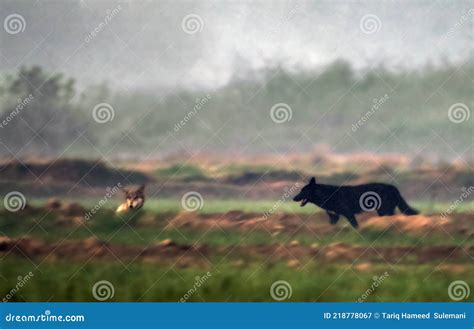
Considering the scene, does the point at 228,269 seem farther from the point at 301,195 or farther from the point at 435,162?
the point at 435,162

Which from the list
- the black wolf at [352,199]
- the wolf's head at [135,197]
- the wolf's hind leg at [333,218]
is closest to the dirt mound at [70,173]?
the wolf's head at [135,197]

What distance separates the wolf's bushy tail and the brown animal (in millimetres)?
3470

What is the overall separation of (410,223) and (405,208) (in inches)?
8.4

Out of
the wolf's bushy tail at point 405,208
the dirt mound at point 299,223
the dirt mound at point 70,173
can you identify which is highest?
the wolf's bushy tail at point 405,208

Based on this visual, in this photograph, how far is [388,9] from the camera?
919 centimetres

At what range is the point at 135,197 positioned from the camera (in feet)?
29.7

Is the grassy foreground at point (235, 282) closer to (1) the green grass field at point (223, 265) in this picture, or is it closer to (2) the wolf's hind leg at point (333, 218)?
(1) the green grass field at point (223, 265)

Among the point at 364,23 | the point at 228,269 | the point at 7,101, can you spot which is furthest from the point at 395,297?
the point at 7,101

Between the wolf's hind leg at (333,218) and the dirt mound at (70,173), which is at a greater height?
the wolf's hind leg at (333,218)

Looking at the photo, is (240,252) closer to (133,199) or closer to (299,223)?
(299,223)

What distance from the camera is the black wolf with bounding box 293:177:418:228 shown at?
29.7ft

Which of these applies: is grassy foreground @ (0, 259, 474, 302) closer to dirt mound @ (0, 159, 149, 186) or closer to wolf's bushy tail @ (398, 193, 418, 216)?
wolf's bushy tail @ (398, 193, 418, 216)

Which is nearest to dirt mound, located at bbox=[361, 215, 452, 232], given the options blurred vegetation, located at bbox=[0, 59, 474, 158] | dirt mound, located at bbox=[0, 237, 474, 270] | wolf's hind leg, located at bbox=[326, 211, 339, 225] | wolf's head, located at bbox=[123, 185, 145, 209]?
dirt mound, located at bbox=[0, 237, 474, 270]

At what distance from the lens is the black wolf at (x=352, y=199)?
357 inches
